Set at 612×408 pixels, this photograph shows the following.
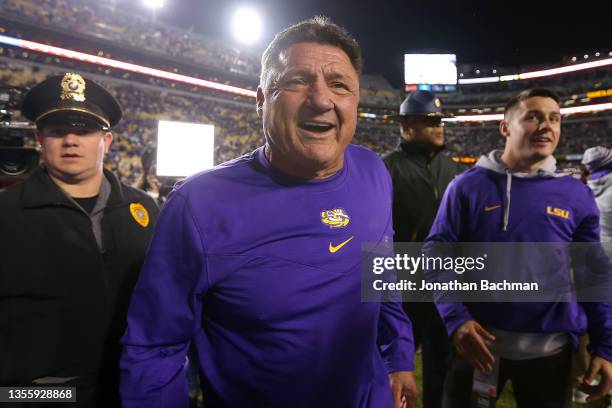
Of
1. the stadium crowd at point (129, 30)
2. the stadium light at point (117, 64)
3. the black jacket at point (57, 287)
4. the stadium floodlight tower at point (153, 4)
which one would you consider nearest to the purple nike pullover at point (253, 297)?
the black jacket at point (57, 287)

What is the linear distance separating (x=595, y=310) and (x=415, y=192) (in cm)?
154

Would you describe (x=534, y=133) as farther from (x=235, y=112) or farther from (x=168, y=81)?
(x=235, y=112)

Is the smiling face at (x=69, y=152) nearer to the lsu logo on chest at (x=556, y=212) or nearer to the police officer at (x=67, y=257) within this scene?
the police officer at (x=67, y=257)

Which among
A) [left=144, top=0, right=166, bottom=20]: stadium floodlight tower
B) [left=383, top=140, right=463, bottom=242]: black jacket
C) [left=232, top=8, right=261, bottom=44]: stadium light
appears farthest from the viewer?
[left=232, top=8, right=261, bottom=44]: stadium light

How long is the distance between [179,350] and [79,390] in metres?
0.89

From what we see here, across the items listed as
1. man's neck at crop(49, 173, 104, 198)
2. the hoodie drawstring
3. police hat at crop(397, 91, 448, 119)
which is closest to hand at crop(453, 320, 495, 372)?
the hoodie drawstring

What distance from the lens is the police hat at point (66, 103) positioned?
194 centimetres

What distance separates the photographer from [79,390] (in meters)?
1.74

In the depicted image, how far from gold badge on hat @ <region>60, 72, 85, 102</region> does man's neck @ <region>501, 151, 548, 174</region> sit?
8.08 feet

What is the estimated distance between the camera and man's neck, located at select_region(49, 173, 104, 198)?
6.44ft

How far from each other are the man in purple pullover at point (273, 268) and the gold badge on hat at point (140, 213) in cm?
93

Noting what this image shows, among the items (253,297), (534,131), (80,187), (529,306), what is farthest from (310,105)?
(529,306)

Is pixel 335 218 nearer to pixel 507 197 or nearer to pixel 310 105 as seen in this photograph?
pixel 310 105

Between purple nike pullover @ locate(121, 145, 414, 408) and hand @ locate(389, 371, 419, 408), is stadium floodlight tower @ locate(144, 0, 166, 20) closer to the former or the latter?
purple nike pullover @ locate(121, 145, 414, 408)
